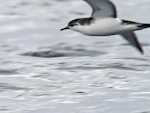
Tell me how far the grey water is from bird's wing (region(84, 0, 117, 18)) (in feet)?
10.7

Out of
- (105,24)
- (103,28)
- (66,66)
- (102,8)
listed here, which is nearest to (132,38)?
(102,8)

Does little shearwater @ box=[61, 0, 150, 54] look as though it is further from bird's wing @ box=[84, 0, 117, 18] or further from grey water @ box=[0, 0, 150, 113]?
grey water @ box=[0, 0, 150, 113]

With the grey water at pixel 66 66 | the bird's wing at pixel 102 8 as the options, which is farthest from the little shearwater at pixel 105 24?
the grey water at pixel 66 66

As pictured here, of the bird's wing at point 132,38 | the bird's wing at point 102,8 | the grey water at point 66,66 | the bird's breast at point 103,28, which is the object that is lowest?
the grey water at point 66,66

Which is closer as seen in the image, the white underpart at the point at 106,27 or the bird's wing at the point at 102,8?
the white underpart at the point at 106,27

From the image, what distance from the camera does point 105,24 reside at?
21844mm

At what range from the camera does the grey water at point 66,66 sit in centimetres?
2597

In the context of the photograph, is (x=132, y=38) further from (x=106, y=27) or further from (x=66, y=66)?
(x=66, y=66)

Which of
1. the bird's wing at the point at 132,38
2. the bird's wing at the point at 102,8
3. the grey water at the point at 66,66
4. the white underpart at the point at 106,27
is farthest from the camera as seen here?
the grey water at the point at 66,66

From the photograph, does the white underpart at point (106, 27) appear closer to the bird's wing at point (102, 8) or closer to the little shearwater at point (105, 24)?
the little shearwater at point (105, 24)

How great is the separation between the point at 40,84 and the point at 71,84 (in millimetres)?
921

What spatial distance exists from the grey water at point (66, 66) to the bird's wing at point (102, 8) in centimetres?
325

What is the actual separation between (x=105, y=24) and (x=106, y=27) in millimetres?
159

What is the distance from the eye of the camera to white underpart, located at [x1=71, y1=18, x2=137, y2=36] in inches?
846
